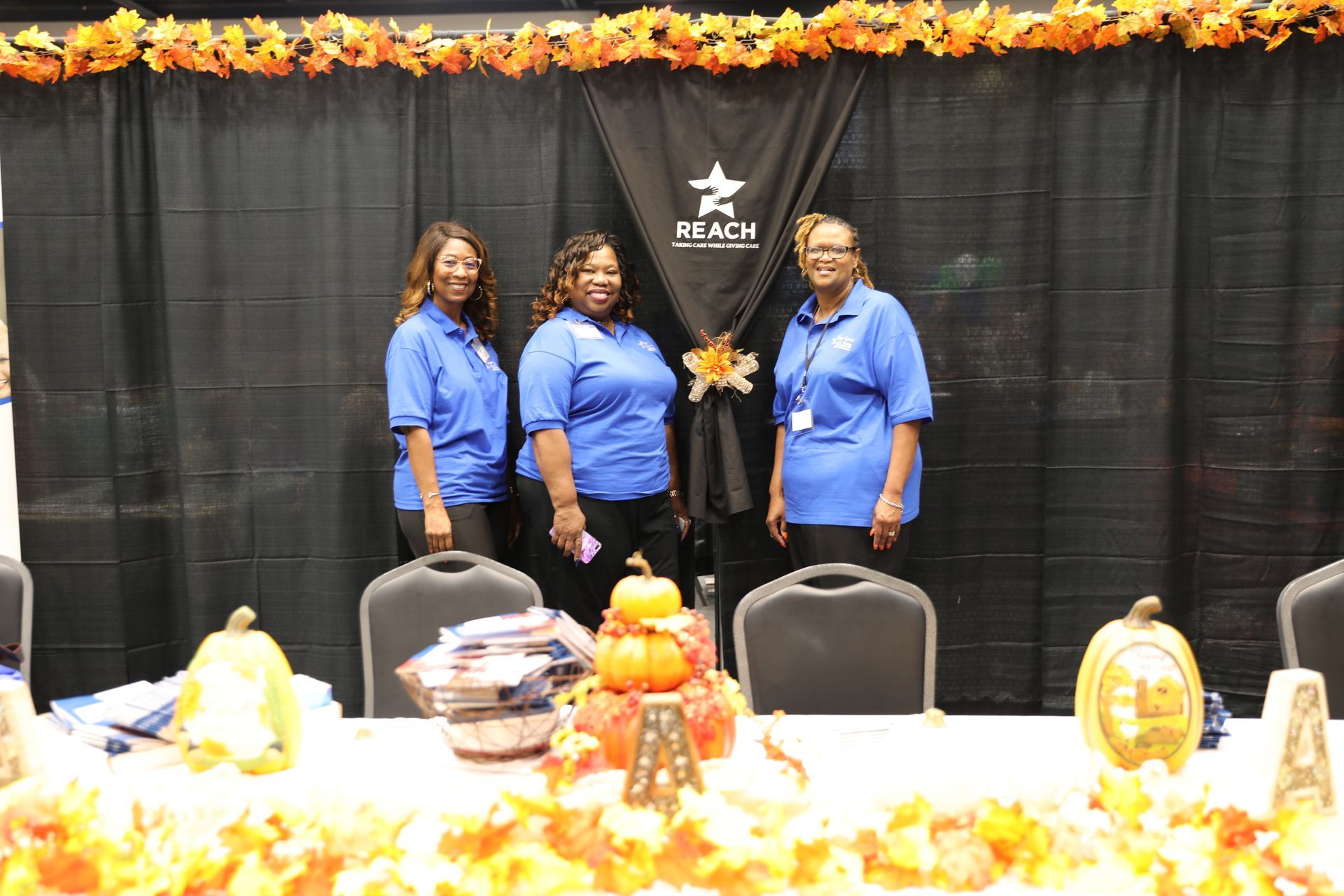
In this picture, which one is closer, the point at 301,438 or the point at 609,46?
the point at 609,46

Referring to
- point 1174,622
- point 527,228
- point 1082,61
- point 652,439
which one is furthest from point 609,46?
point 1174,622

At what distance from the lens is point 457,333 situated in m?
3.31

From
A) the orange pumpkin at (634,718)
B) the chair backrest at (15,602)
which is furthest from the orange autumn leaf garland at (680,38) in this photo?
the orange pumpkin at (634,718)

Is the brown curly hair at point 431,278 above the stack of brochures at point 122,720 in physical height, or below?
Answer: above

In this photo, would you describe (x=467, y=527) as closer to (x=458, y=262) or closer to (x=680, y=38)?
(x=458, y=262)

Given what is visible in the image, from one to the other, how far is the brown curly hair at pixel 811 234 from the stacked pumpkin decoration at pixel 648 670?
1.95m

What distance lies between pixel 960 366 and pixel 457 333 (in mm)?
1586

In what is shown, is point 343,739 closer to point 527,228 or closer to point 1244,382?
point 527,228

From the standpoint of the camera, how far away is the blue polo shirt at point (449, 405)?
3.18 metres

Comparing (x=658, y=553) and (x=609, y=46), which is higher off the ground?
(x=609, y=46)

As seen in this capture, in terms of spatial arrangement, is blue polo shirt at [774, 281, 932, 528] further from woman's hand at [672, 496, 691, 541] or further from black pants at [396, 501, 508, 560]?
black pants at [396, 501, 508, 560]

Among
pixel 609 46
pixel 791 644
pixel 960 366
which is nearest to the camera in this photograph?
pixel 791 644

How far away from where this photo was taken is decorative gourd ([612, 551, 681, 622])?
146 centimetres

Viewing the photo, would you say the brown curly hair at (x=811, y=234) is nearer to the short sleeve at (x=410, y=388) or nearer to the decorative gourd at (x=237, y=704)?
the short sleeve at (x=410, y=388)
